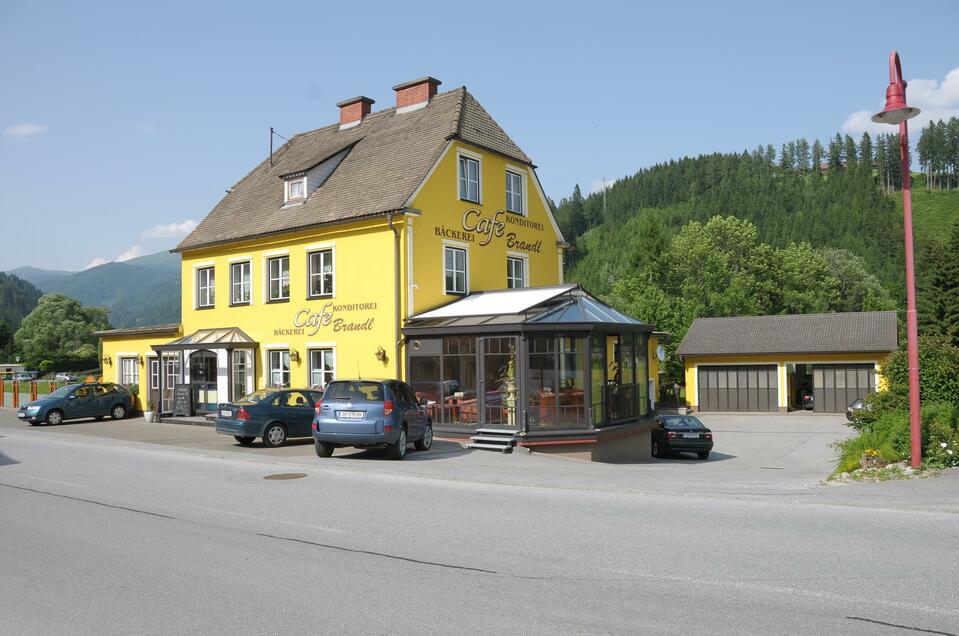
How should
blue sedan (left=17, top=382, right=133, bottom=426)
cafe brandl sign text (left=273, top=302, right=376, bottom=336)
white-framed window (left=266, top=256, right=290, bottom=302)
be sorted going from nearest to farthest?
cafe brandl sign text (left=273, top=302, right=376, bottom=336), white-framed window (left=266, top=256, right=290, bottom=302), blue sedan (left=17, top=382, right=133, bottom=426)

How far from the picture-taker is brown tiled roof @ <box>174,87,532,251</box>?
79.3ft

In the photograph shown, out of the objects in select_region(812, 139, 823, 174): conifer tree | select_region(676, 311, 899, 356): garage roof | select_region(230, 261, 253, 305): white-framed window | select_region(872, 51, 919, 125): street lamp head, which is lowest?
select_region(676, 311, 899, 356): garage roof

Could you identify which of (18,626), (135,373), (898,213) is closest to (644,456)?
(18,626)

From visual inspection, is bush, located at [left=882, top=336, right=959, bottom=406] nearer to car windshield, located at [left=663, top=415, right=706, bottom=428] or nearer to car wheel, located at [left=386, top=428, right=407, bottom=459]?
car windshield, located at [left=663, top=415, right=706, bottom=428]

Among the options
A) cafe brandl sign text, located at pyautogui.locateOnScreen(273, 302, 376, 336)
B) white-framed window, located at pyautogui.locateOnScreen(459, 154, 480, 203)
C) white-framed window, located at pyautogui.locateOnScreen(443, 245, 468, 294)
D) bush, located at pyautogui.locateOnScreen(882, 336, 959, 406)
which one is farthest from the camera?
white-framed window, located at pyautogui.locateOnScreen(459, 154, 480, 203)

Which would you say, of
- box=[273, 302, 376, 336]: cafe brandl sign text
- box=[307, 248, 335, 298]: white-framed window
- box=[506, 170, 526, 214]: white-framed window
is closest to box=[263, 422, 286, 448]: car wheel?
box=[273, 302, 376, 336]: cafe brandl sign text

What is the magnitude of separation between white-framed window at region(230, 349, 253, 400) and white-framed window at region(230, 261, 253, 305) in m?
1.88

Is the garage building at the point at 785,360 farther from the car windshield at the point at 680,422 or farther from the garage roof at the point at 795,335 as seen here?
the car windshield at the point at 680,422

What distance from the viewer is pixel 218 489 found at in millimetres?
12203

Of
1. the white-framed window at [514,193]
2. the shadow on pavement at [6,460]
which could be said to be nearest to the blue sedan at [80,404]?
the shadow on pavement at [6,460]

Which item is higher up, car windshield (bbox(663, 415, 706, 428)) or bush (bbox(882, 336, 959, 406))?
bush (bbox(882, 336, 959, 406))

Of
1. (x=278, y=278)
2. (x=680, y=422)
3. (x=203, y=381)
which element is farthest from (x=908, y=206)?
(x=203, y=381)

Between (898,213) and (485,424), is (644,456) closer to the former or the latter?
(485,424)

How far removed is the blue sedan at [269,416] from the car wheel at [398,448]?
355cm
